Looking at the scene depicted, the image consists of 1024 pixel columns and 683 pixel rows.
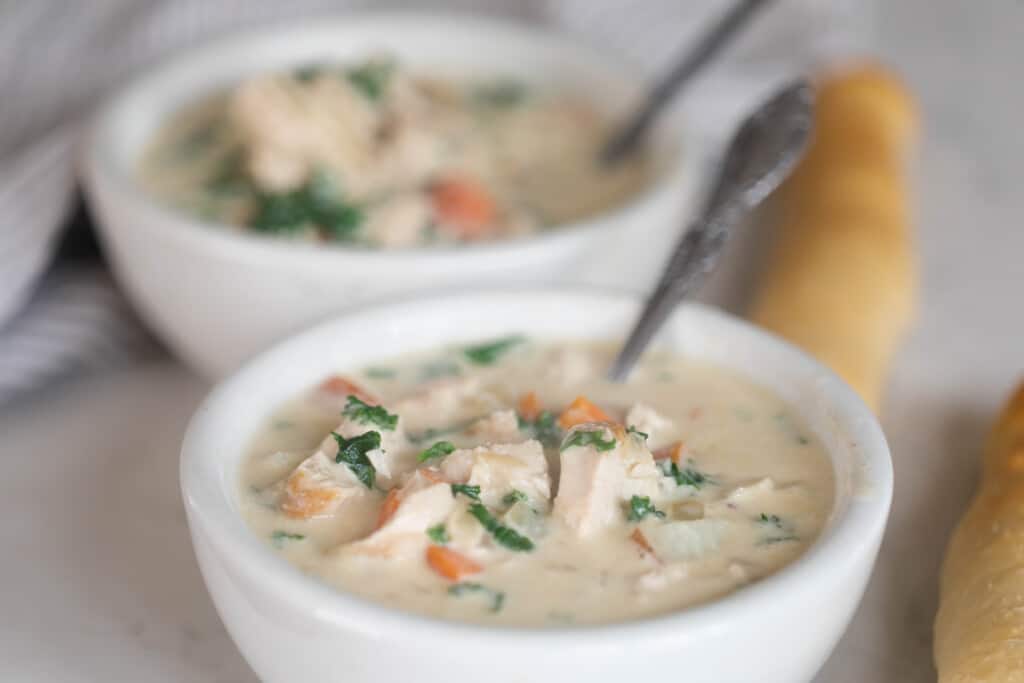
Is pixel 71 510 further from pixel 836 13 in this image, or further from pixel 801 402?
pixel 836 13

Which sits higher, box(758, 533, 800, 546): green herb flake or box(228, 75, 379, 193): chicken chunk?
box(758, 533, 800, 546): green herb flake

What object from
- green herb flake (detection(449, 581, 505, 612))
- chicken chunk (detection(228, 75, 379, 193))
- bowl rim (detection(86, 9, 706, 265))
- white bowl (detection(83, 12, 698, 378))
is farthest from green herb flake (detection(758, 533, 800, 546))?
chicken chunk (detection(228, 75, 379, 193))

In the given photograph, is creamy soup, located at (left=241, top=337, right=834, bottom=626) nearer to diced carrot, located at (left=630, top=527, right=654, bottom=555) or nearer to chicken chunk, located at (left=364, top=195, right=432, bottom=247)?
diced carrot, located at (left=630, top=527, right=654, bottom=555)

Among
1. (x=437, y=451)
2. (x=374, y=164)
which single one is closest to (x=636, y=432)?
(x=437, y=451)

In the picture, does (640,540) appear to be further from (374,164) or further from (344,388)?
(374,164)

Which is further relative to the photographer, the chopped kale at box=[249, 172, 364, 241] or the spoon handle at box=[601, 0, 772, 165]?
the spoon handle at box=[601, 0, 772, 165]

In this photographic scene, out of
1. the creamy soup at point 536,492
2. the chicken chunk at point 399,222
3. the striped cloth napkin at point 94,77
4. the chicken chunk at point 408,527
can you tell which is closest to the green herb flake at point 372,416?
the creamy soup at point 536,492

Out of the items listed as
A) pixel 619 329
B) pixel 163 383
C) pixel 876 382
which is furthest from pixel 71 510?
pixel 876 382
